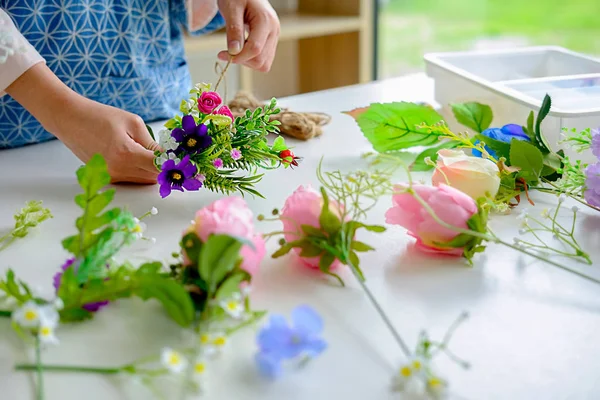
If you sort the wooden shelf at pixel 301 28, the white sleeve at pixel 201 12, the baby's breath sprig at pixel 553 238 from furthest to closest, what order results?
the wooden shelf at pixel 301 28 < the white sleeve at pixel 201 12 < the baby's breath sprig at pixel 553 238

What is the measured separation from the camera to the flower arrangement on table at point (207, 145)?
0.70 metres

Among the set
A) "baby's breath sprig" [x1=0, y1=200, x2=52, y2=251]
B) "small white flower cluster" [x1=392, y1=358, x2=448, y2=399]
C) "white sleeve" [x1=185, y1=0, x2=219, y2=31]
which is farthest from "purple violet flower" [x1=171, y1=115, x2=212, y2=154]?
"white sleeve" [x1=185, y1=0, x2=219, y2=31]

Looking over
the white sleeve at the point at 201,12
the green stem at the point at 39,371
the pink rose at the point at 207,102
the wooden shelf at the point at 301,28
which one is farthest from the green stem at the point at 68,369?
the wooden shelf at the point at 301,28

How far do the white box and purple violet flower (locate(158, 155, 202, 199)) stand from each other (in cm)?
40

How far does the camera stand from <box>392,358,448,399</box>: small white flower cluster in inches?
15.7

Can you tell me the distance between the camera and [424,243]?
2.03 ft

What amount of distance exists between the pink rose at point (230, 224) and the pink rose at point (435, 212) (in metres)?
0.14

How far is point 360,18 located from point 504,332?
2.04m

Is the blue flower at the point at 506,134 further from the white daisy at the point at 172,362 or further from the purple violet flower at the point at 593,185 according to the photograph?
the white daisy at the point at 172,362

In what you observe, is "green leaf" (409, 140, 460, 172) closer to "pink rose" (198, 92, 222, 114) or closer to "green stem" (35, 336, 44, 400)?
"pink rose" (198, 92, 222, 114)

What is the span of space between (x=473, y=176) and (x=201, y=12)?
2.31 ft

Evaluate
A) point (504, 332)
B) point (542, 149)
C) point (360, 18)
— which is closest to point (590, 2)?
point (360, 18)

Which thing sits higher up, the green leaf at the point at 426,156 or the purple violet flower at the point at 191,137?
the purple violet flower at the point at 191,137

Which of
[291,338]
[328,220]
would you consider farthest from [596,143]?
[291,338]
